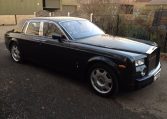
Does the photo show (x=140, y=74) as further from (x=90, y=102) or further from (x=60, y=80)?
(x=60, y=80)

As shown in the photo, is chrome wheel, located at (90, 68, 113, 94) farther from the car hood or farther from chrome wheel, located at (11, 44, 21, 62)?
chrome wheel, located at (11, 44, 21, 62)

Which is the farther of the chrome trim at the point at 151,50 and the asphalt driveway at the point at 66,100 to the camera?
the chrome trim at the point at 151,50

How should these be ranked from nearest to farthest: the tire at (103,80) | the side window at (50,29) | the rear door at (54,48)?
1. the tire at (103,80)
2. the rear door at (54,48)
3. the side window at (50,29)

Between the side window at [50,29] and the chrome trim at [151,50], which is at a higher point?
the side window at [50,29]

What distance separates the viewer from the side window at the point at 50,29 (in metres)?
5.60

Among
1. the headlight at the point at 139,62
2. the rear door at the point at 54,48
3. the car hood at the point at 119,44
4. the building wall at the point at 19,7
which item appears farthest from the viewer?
the building wall at the point at 19,7

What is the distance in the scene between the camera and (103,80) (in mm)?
4742

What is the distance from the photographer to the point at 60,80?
570cm

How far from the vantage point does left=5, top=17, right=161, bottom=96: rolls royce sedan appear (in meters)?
4.36

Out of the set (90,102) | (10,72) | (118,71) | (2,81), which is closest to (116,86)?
(118,71)

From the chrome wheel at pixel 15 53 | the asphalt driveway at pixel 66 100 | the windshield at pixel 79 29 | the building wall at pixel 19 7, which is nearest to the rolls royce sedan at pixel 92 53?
the windshield at pixel 79 29

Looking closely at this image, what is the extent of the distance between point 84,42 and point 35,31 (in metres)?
1.92

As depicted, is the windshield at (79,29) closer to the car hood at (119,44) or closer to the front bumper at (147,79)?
the car hood at (119,44)

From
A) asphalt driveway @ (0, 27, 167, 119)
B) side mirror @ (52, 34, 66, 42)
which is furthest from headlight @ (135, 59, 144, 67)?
side mirror @ (52, 34, 66, 42)
